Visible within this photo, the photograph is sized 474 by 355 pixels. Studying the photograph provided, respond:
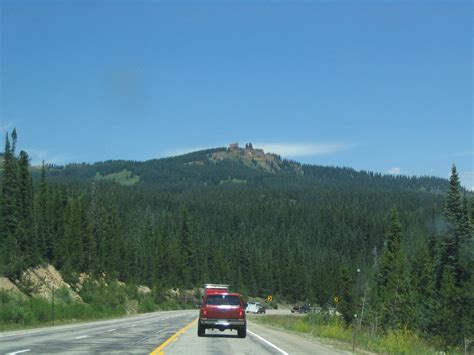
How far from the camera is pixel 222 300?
96.5 feet

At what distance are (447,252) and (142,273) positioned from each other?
69.8m

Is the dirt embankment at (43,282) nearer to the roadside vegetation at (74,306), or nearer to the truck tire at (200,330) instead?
the roadside vegetation at (74,306)

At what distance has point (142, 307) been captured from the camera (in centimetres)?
8938

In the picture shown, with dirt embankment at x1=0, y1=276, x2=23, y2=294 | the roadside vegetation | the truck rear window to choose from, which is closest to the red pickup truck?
the truck rear window

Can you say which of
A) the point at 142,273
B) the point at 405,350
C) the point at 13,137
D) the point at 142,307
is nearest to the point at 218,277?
the point at 142,273

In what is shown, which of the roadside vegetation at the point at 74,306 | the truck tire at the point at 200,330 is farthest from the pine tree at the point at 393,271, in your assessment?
the truck tire at the point at 200,330

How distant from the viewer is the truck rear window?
29.1 m

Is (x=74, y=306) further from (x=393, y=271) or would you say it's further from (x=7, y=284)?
(x=393, y=271)

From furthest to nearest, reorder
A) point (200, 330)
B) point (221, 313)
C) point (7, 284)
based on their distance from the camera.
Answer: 1. point (7, 284)
2. point (200, 330)
3. point (221, 313)

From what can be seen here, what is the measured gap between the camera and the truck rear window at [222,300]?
29.1 metres

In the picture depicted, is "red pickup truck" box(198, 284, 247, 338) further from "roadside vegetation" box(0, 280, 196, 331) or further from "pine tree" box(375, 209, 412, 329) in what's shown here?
"pine tree" box(375, 209, 412, 329)

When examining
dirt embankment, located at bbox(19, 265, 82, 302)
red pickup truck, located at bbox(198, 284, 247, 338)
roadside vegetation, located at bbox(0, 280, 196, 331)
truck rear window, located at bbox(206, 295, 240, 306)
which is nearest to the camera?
red pickup truck, located at bbox(198, 284, 247, 338)

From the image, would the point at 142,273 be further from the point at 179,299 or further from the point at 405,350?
the point at 405,350

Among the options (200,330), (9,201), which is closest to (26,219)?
(9,201)
